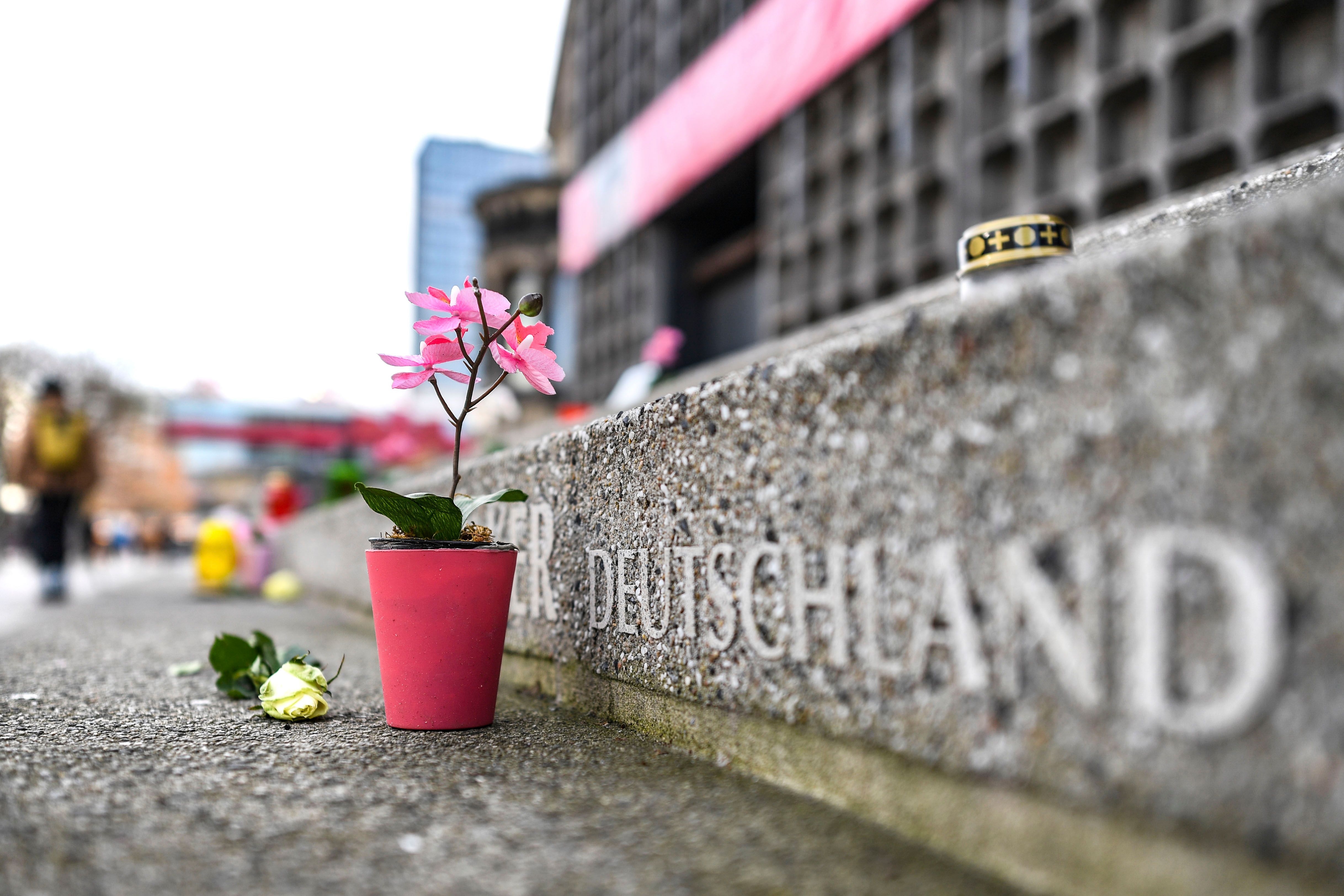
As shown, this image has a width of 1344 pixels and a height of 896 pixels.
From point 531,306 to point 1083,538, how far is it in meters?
0.99

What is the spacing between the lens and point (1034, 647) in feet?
2.73

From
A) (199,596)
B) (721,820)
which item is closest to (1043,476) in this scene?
(721,820)

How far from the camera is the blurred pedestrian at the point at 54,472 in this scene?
222 inches

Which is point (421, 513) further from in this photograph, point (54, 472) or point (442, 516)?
point (54, 472)

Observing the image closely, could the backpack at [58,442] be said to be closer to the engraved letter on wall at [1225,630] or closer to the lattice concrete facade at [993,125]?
the lattice concrete facade at [993,125]

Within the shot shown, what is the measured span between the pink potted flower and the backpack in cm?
523

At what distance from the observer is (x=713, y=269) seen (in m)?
8.84

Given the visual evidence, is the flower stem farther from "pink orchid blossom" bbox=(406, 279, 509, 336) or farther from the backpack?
the backpack

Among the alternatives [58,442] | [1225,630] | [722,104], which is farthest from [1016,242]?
[722,104]

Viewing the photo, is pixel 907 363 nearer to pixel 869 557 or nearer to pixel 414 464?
pixel 869 557

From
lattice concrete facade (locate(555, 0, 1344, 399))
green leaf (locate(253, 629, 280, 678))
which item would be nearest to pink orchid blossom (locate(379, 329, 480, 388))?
green leaf (locate(253, 629, 280, 678))

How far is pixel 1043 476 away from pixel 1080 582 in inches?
3.9

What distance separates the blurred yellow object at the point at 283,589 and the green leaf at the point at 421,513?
4.66 metres

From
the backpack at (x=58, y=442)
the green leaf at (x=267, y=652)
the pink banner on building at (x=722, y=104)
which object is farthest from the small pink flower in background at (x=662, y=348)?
the backpack at (x=58, y=442)
